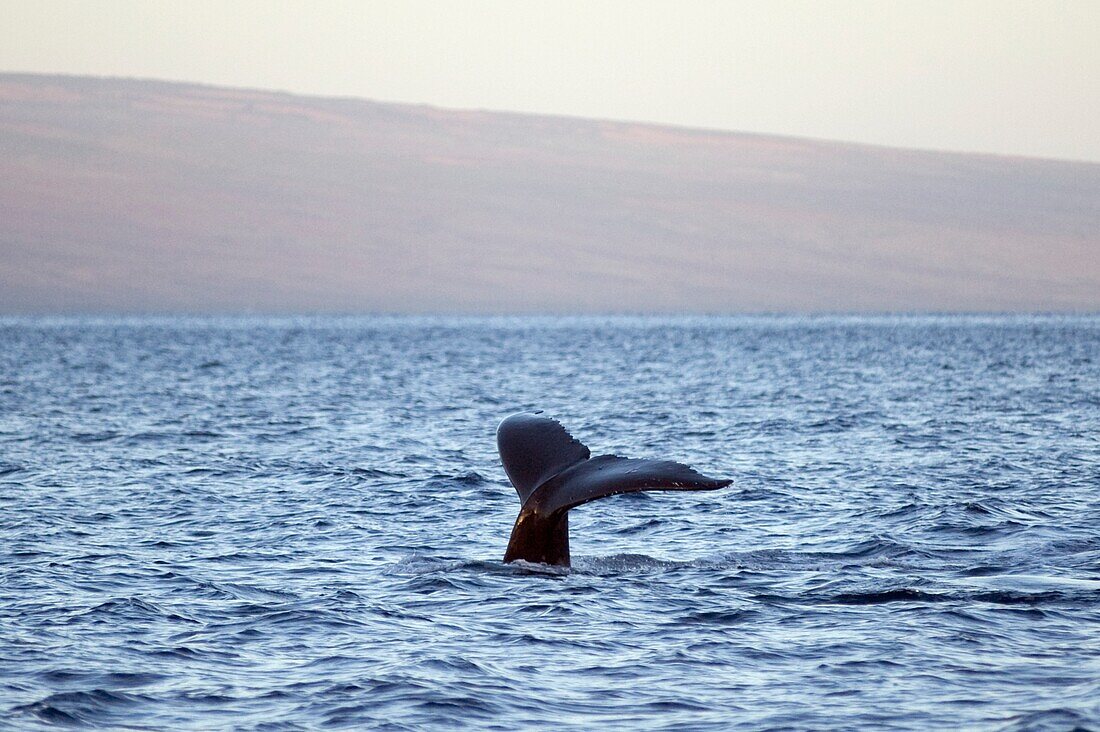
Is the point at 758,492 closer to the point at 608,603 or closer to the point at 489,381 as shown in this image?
the point at 608,603

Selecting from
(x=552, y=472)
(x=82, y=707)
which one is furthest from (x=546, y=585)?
(x=82, y=707)

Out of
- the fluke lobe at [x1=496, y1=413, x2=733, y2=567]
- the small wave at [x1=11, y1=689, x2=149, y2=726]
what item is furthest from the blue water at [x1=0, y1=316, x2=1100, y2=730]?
the fluke lobe at [x1=496, y1=413, x2=733, y2=567]

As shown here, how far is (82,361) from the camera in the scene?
77.4m

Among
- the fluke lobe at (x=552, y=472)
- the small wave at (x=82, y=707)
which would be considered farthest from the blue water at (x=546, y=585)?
the fluke lobe at (x=552, y=472)

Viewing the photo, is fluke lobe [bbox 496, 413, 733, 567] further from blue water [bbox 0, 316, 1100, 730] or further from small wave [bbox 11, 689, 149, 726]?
small wave [bbox 11, 689, 149, 726]

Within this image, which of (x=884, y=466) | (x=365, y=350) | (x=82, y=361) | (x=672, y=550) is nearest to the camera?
(x=672, y=550)

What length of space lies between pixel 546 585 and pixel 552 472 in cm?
121

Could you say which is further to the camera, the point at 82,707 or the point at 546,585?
the point at 546,585

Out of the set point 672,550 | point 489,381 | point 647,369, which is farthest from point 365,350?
point 672,550

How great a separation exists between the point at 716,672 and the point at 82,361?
7265 cm

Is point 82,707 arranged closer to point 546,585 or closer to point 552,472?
point 552,472

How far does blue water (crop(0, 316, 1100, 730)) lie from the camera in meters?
9.37

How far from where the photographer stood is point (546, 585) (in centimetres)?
1292

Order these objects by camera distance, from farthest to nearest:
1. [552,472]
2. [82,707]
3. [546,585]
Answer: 1. [546,585]
2. [552,472]
3. [82,707]
